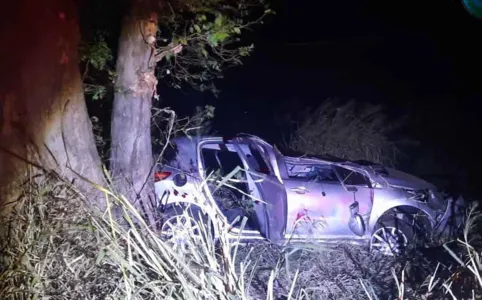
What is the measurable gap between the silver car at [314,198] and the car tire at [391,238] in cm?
1

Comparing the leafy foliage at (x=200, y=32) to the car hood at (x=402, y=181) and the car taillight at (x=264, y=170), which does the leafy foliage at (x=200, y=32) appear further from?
the car hood at (x=402, y=181)

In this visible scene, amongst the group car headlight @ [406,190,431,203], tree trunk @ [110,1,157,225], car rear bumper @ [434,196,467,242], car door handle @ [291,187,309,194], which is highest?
tree trunk @ [110,1,157,225]

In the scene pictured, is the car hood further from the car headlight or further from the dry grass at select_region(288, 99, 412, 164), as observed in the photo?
the dry grass at select_region(288, 99, 412, 164)

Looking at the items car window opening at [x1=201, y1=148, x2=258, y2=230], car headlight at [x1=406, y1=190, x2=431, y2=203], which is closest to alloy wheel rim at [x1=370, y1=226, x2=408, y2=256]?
car headlight at [x1=406, y1=190, x2=431, y2=203]

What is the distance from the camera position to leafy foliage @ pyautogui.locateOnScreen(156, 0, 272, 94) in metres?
7.35

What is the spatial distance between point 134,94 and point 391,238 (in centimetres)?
319

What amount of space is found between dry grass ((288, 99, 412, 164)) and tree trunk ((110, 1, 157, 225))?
467 centimetres

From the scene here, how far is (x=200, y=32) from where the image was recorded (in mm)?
7441

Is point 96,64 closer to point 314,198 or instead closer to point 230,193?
point 230,193

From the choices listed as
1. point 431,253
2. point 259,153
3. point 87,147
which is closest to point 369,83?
point 259,153

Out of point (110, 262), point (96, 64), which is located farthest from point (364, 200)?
point (110, 262)

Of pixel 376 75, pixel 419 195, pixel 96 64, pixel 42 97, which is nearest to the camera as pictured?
pixel 42 97

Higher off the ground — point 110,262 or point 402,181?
point 110,262

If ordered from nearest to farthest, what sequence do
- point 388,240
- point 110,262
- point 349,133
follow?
point 110,262, point 388,240, point 349,133
